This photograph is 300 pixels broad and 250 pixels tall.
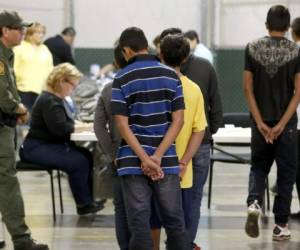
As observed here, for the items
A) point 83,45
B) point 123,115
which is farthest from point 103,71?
point 123,115

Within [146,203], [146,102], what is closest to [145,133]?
[146,102]

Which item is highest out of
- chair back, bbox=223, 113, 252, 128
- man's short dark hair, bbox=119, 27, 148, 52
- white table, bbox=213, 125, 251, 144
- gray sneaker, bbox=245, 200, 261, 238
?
man's short dark hair, bbox=119, 27, 148, 52

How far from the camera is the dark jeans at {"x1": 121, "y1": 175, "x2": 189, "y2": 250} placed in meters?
4.21

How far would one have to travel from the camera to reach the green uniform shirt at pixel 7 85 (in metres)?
5.12

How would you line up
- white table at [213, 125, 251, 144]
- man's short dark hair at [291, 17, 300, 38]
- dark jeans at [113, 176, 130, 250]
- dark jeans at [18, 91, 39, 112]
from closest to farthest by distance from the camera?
dark jeans at [113, 176, 130, 250] < man's short dark hair at [291, 17, 300, 38] < white table at [213, 125, 251, 144] < dark jeans at [18, 91, 39, 112]

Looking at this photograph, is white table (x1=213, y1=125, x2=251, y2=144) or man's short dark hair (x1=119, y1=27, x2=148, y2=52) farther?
white table (x1=213, y1=125, x2=251, y2=144)

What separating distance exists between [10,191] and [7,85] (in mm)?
659

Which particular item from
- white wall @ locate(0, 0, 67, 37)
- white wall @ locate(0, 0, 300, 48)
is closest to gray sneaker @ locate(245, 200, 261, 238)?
white wall @ locate(0, 0, 300, 48)

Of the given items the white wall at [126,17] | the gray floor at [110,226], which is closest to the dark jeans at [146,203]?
the gray floor at [110,226]

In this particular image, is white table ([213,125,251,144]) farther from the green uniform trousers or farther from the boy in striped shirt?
the boy in striped shirt

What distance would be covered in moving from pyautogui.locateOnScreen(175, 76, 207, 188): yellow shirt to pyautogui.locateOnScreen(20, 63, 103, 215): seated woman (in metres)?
1.96

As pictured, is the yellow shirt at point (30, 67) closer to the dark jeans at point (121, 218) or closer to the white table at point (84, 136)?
the white table at point (84, 136)

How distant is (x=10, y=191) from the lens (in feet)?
17.4

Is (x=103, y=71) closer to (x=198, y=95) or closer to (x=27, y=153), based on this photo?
(x=27, y=153)
